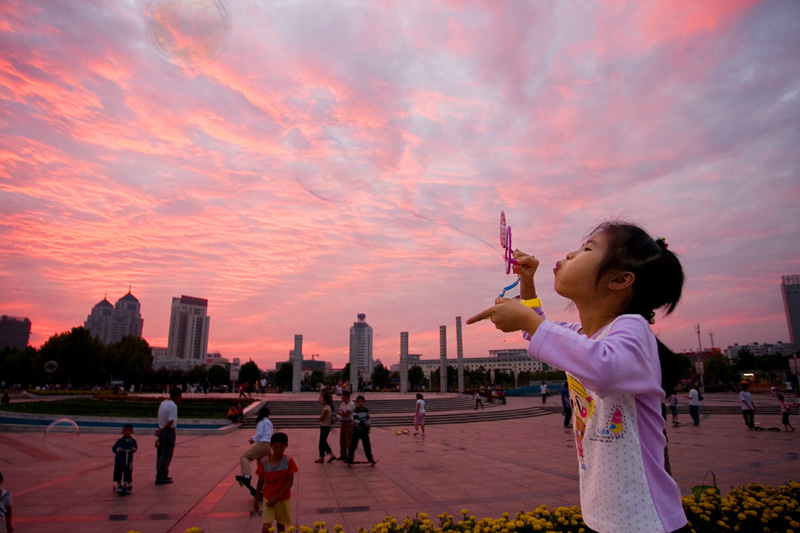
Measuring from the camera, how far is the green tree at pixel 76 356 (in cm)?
5681

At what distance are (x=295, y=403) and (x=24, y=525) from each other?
77.9 ft

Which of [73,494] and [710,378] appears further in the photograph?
[710,378]

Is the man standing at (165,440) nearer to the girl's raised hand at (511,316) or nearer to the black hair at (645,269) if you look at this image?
the girl's raised hand at (511,316)

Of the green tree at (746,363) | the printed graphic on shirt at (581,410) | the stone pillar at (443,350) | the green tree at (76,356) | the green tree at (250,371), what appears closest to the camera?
the printed graphic on shirt at (581,410)

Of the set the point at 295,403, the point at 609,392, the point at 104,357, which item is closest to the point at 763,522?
the point at 609,392

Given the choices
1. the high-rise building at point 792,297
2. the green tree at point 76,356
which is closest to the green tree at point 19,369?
the green tree at point 76,356

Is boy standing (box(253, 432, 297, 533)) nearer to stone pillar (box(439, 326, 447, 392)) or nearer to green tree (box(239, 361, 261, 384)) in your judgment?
stone pillar (box(439, 326, 447, 392))

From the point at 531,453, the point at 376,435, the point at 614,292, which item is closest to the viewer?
the point at 614,292

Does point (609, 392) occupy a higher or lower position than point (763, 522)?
higher

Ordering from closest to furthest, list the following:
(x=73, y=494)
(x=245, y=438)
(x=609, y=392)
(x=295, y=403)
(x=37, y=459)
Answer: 1. (x=609, y=392)
2. (x=73, y=494)
3. (x=37, y=459)
4. (x=245, y=438)
5. (x=295, y=403)

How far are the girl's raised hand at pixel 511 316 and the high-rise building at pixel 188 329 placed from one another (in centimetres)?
18963

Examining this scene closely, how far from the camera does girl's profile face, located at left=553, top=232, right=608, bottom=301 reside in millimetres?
2178

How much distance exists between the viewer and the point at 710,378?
8575 centimetres

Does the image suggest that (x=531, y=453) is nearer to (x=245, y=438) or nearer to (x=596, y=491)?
(x=245, y=438)
